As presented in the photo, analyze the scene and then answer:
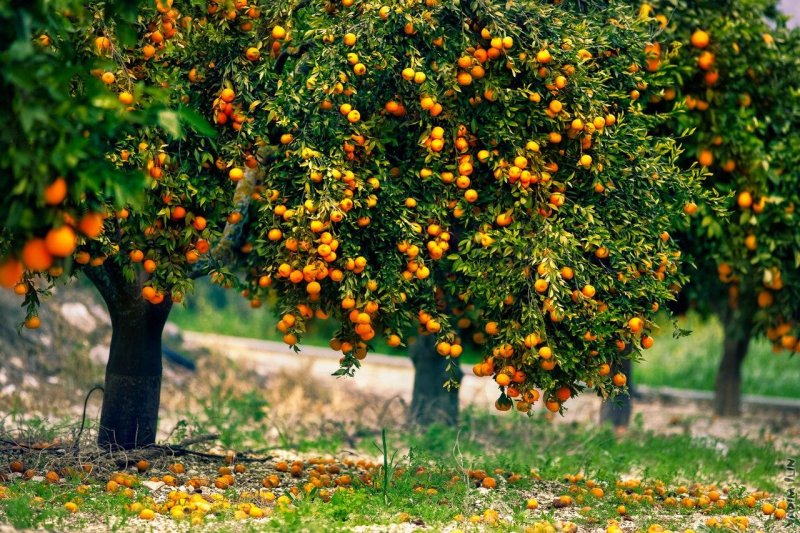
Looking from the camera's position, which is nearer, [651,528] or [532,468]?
[651,528]

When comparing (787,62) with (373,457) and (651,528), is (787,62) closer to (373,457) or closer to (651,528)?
(651,528)

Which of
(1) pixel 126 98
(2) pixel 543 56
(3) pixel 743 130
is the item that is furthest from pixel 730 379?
(1) pixel 126 98

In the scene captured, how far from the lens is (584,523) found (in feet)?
15.5

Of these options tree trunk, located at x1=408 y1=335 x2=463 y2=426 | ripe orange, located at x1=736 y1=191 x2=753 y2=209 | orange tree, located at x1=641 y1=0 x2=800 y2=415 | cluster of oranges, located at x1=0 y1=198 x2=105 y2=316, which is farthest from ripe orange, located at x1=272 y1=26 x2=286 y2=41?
tree trunk, located at x1=408 y1=335 x2=463 y2=426

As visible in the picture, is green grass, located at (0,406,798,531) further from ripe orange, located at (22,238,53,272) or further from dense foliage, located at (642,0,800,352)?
ripe orange, located at (22,238,53,272)

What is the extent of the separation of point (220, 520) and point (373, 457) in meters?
2.48

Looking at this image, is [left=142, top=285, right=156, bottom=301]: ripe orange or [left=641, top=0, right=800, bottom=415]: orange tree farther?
[left=641, top=0, right=800, bottom=415]: orange tree

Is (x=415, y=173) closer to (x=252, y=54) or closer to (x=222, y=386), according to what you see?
(x=252, y=54)

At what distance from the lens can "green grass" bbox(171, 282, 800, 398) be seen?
11867 millimetres

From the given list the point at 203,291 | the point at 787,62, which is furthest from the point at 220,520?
the point at 203,291

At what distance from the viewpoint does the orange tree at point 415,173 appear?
14.6ft

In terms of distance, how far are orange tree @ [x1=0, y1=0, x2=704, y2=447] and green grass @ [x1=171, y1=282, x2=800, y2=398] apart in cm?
632

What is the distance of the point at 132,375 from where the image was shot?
542cm

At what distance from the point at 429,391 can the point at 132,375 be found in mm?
2968
